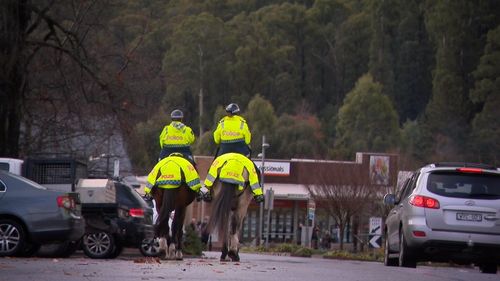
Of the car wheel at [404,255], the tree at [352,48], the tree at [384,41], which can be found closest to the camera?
the car wheel at [404,255]

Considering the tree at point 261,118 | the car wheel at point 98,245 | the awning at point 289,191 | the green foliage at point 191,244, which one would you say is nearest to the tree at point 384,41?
the tree at point 261,118

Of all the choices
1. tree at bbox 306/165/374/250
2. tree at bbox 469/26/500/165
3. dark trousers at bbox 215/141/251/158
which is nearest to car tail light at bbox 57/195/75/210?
dark trousers at bbox 215/141/251/158

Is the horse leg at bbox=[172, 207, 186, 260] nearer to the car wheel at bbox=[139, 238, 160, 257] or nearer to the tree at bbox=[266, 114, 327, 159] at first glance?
the car wheel at bbox=[139, 238, 160, 257]

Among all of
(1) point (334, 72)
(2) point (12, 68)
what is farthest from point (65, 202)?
(1) point (334, 72)

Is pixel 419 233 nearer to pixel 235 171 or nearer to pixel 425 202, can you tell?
pixel 425 202

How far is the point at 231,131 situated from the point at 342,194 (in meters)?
43.1

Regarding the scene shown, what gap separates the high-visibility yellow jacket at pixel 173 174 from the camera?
1812cm

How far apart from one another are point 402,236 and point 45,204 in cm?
529

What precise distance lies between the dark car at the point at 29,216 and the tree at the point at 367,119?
6758 cm

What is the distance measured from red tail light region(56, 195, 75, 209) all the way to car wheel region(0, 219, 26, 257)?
70 cm

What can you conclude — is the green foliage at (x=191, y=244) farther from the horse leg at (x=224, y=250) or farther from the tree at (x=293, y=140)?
the tree at (x=293, y=140)

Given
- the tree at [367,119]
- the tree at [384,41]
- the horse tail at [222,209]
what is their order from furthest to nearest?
the tree at [384,41], the tree at [367,119], the horse tail at [222,209]

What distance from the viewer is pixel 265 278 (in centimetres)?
1341

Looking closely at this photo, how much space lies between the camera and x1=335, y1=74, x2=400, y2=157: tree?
86875mm
